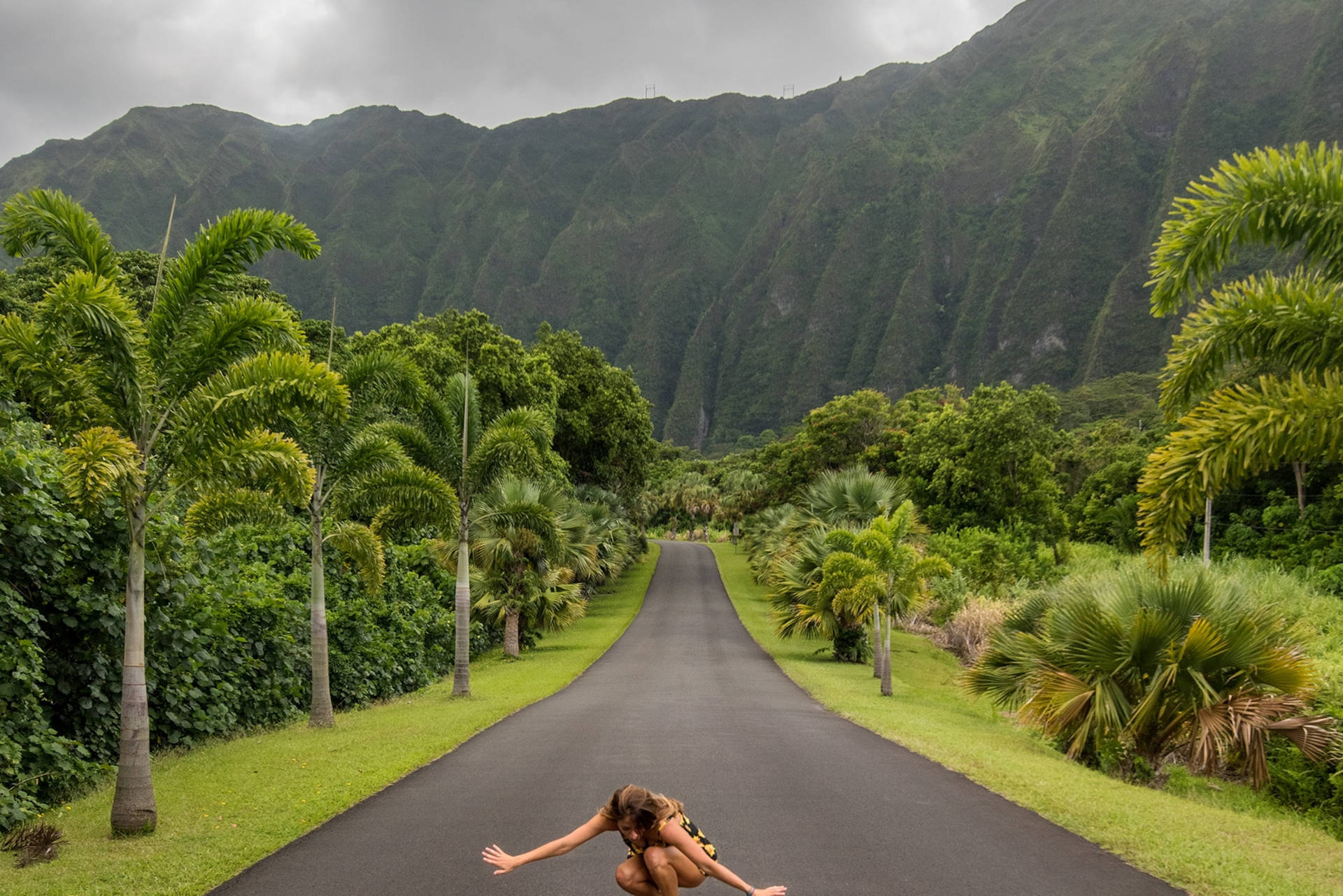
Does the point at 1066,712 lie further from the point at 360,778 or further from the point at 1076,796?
the point at 360,778

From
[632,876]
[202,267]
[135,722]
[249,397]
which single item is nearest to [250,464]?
[249,397]

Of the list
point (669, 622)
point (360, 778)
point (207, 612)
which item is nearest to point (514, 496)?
point (669, 622)

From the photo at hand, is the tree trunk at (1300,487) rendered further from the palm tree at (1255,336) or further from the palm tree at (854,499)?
the palm tree at (1255,336)

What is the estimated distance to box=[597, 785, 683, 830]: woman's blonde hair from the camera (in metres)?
5.07

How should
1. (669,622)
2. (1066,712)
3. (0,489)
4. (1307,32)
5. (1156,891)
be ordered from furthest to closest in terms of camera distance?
(1307,32) → (669,622) → (1066,712) → (0,489) → (1156,891)

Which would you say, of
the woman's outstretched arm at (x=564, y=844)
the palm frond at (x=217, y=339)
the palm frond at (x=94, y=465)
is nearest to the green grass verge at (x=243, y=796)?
the palm frond at (x=94, y=465)

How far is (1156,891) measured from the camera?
678 cm

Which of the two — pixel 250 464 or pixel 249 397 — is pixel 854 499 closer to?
pixel 250 464

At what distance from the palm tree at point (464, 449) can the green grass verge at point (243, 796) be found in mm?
2436

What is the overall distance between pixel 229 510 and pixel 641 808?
11.0m

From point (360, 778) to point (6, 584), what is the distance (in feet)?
13.9

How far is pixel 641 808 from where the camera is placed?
16.6ft

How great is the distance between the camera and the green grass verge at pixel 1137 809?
284 inches

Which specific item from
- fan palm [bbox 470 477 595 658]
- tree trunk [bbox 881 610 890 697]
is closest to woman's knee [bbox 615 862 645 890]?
tree trunk [bbox 881 610 890 697]
